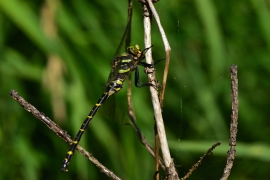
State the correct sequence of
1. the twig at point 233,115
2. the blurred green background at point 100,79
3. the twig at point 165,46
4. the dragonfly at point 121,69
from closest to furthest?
the twig at point 233,115
the twig at point 165,46
the dragonfly at point 121,69
the blurred green background at point 100,79

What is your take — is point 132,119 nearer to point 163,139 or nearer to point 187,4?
point 163,139

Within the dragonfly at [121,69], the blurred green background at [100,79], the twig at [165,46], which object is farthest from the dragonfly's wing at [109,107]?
the blurred green background at [100,79]

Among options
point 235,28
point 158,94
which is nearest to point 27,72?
point 235,28

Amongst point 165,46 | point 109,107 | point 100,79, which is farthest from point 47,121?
point 100,79

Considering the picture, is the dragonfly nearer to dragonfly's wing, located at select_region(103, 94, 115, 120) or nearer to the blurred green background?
dragonfly's wing, located at select_region(103, 94, 115, 120)

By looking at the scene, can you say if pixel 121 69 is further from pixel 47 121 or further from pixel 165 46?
pixel 47 121

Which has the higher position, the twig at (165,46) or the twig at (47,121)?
the twig at (165,46)

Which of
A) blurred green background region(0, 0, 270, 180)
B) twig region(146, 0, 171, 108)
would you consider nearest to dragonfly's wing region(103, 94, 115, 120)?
twig region(146, 0, 171, 108)

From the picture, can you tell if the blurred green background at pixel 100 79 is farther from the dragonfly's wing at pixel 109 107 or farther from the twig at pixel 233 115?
the twig at pixel 233 115
